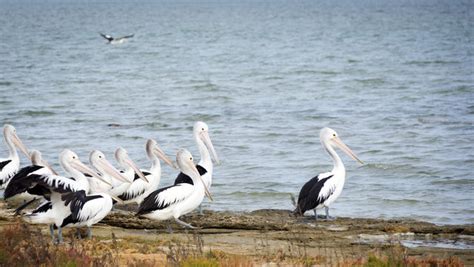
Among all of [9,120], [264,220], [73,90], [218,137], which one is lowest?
[73,90]

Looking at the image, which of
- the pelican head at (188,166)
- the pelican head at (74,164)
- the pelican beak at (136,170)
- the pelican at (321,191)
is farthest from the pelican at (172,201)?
the pelican at (321,191)

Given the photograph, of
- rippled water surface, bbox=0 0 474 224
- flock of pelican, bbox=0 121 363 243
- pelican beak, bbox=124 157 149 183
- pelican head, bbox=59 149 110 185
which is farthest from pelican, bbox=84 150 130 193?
rippled water surface, bbox=0 0 474 224

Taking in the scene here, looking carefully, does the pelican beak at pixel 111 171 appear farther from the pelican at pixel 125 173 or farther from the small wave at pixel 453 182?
the small wave at pixel 453 182

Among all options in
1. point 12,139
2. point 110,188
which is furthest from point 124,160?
point 12,139

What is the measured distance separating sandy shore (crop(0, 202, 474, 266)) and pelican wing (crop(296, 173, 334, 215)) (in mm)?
200

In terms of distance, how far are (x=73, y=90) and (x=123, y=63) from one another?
51.3 ft

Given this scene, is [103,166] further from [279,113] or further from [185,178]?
[279,113]

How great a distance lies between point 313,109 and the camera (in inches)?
966

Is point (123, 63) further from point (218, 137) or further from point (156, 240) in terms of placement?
point (156, 240)

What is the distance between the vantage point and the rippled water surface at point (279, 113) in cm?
1431

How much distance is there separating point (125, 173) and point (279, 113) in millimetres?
11914

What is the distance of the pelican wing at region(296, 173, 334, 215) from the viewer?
450 inches

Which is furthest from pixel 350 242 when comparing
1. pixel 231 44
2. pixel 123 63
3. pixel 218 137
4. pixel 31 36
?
pixel 31 36

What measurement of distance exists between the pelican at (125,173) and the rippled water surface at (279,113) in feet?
4.75
